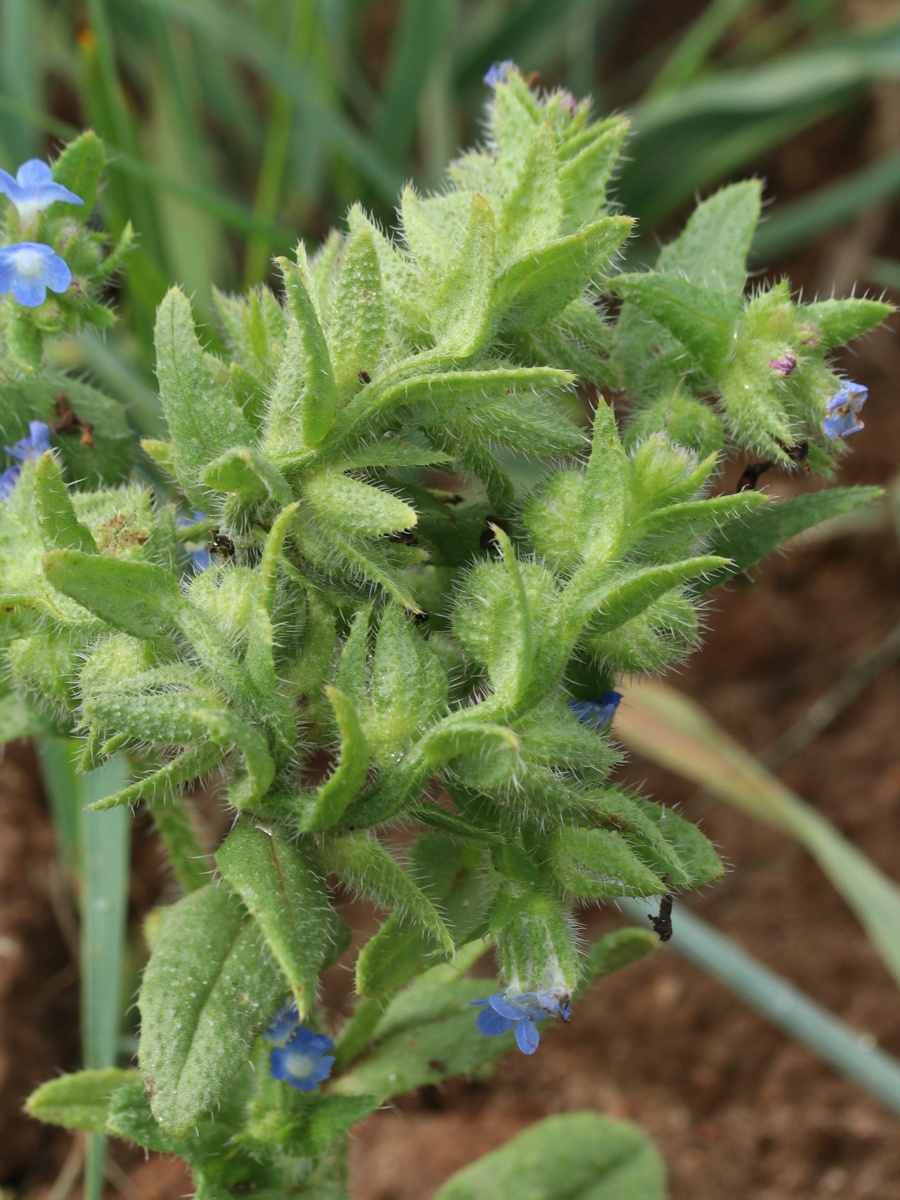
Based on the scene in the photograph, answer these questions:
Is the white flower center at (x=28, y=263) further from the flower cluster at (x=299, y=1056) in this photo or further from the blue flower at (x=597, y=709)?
the flower cluster at (x=299, y=1056)

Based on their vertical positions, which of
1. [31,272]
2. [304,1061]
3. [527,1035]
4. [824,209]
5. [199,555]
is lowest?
[527,1035]

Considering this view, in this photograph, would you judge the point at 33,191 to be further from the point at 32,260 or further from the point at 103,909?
the point at 103,909

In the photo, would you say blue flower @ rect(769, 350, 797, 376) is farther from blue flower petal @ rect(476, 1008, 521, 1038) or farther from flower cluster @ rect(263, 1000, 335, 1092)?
flower cluster @ rect(263, 1000, 335, 1092)

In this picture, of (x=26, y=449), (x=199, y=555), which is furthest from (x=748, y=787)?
(x=26, y=449)

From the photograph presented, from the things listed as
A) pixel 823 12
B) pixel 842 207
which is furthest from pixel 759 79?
pixel 823 12

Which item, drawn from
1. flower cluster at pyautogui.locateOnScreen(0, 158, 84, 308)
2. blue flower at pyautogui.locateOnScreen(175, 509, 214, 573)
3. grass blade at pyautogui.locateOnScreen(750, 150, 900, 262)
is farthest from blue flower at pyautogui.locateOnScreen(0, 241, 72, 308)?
grass blade at pyautogui.locateOnScreen(750, 150, 900, 262)

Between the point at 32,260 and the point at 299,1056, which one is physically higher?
the point at 32,260
